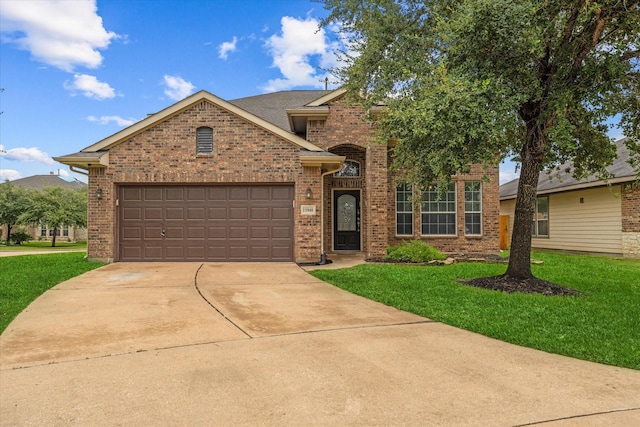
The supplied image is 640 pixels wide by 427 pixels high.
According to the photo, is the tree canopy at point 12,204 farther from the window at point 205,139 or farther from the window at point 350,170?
the window at point 350,170

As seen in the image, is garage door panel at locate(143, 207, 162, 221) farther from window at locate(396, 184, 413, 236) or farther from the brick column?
window at locate(396, 184, 413, 236)

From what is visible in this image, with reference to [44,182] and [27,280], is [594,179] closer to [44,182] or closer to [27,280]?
[27,280]

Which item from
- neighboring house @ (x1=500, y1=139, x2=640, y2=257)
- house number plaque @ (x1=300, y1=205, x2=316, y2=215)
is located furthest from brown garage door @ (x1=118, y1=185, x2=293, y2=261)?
neighboring house @ (x1=500, y1=139, x2=640, y2=257)

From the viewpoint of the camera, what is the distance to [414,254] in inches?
502

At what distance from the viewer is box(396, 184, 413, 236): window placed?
14.7 m

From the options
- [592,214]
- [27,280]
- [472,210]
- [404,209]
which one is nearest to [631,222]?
[592,214]

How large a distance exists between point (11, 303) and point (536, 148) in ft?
32.8

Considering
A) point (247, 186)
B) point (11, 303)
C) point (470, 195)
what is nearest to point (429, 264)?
point (470, 195)

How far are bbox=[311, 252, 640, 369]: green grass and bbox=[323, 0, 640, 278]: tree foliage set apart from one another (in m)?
1.68

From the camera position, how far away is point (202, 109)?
12016mm

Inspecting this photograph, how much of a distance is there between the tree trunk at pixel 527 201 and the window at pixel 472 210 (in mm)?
5758

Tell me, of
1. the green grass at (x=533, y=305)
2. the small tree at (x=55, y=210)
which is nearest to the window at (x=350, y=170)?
the green grass at (x=533, y=305)

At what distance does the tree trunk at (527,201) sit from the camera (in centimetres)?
871

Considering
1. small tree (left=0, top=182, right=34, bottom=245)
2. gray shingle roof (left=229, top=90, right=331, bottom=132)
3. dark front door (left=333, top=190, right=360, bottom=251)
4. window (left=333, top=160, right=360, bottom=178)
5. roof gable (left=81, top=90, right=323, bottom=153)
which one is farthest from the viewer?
small tree (left=0, top=182, right=34, bottom=245)
